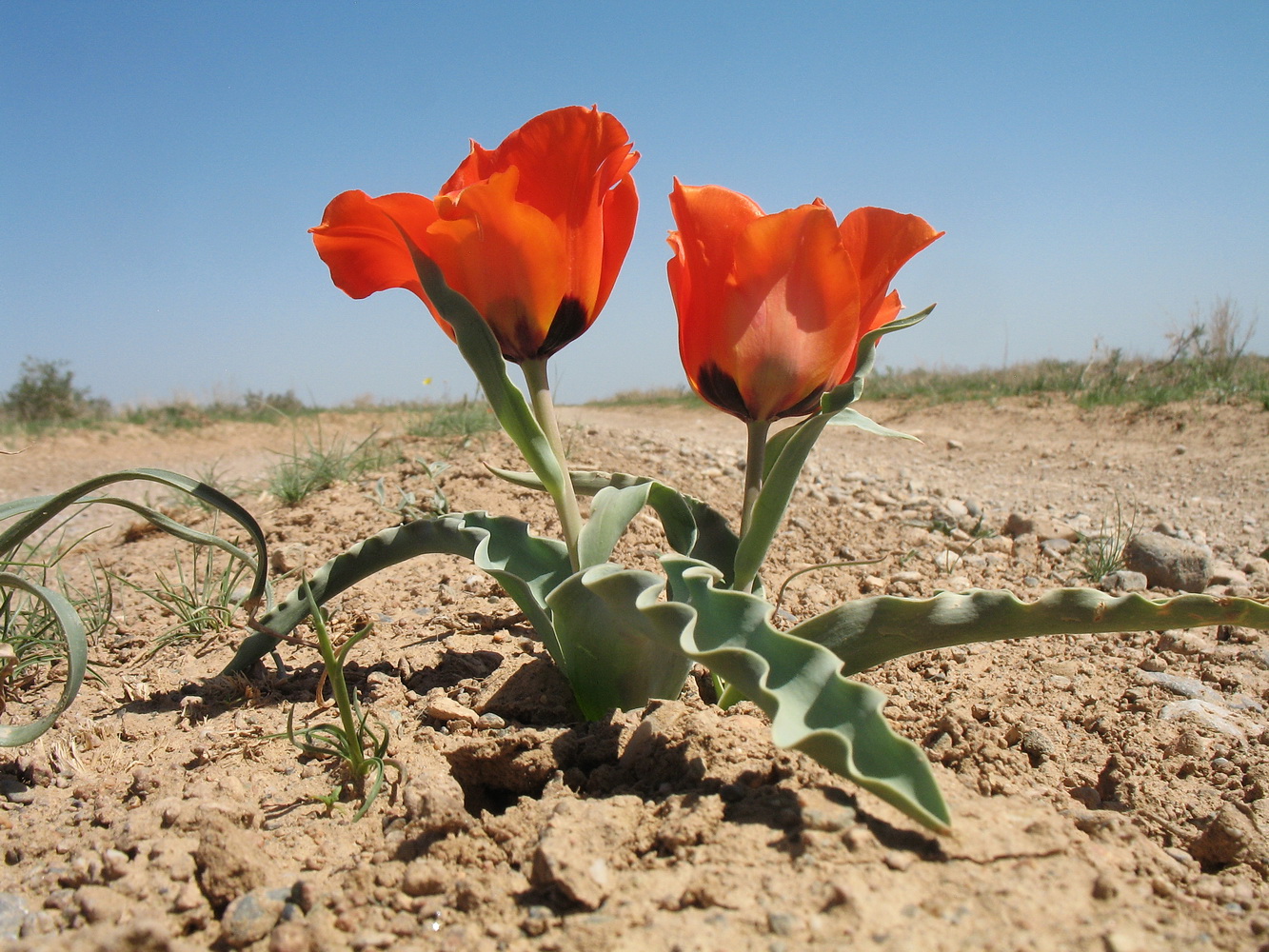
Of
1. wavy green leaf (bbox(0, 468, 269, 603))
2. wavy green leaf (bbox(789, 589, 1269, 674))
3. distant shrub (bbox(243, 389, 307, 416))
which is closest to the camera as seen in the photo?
wavy green leaf (bbox(789, 589, 1269, 674))

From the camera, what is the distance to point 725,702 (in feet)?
4.48

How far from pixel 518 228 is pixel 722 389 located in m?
0.39

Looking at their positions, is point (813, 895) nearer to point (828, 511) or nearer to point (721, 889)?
point (721, 889)

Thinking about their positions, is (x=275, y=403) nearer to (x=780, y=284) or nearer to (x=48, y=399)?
(x=48, y=399)

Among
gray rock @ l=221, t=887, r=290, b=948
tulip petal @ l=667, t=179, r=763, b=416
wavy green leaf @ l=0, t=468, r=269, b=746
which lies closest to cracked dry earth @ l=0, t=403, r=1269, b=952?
gray rock @ l=221, t=887, r=290, b=948

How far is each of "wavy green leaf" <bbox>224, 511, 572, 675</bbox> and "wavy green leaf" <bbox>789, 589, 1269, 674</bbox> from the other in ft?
1.41

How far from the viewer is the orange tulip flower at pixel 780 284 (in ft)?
3.90

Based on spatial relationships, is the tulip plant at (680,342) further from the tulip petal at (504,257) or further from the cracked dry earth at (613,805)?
the cracked dry earth at (613,805)

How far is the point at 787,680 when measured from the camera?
94 centimetres

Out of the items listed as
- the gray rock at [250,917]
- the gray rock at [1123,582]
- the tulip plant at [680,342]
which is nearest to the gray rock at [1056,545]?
the gray rock at [1123,582]

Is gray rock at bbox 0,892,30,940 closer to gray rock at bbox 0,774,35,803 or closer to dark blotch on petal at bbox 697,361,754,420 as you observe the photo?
gray rock at bbox 0,774,35,803

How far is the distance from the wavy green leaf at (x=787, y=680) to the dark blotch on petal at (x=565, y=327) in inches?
16.1

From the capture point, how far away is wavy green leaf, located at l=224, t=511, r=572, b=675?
1.37m

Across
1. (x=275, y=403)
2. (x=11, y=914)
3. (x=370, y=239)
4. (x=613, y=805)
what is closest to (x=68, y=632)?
(x=11, y=914)
